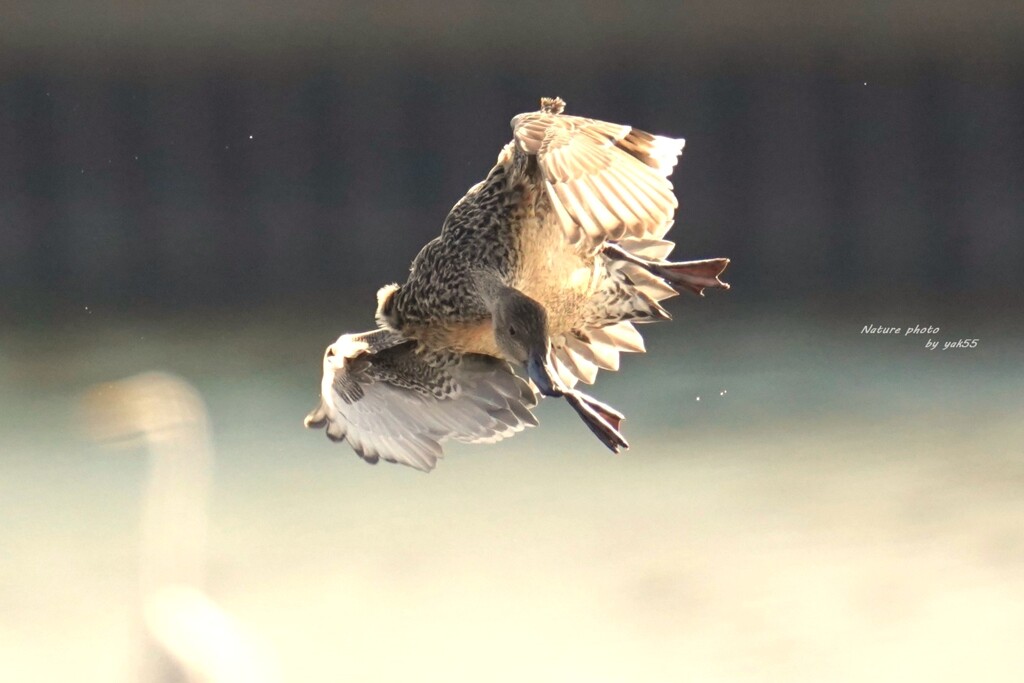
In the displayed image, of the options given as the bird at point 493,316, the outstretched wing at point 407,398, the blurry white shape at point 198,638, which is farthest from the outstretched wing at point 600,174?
the blurry white shape at point 198,638

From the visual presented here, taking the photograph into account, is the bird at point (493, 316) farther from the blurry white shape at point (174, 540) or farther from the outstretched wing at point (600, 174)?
the blurry white shape at point (174, 540)

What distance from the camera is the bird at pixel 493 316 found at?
2.70 m

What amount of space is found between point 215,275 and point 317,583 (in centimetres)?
251

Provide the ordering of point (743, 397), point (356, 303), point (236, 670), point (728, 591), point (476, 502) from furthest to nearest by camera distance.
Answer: point (356, 303)
point (743, 397)
point (476, 502)
point (728, 591)
point (236, 670)

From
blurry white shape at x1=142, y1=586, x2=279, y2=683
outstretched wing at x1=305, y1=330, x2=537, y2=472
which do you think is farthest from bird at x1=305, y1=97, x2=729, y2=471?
blurry white shape at x1=142, y1=586, x2=279, y2=683

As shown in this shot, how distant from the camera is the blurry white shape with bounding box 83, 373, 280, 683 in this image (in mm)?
2945

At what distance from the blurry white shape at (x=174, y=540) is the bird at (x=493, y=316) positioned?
0.52 m

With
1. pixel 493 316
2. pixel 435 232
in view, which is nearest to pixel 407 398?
pixel 493 316

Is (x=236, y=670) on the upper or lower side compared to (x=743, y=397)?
upper

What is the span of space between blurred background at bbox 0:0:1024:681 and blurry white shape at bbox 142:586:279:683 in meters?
1.34

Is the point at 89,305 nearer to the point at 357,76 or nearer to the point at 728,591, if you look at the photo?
the point at 357,76

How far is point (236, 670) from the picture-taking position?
2924 millimetres

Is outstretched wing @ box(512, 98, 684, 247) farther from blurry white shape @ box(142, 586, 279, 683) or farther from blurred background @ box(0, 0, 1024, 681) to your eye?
blurred background @ box(0, 0, 1024, 681)

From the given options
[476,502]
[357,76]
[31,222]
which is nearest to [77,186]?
[31,222]
